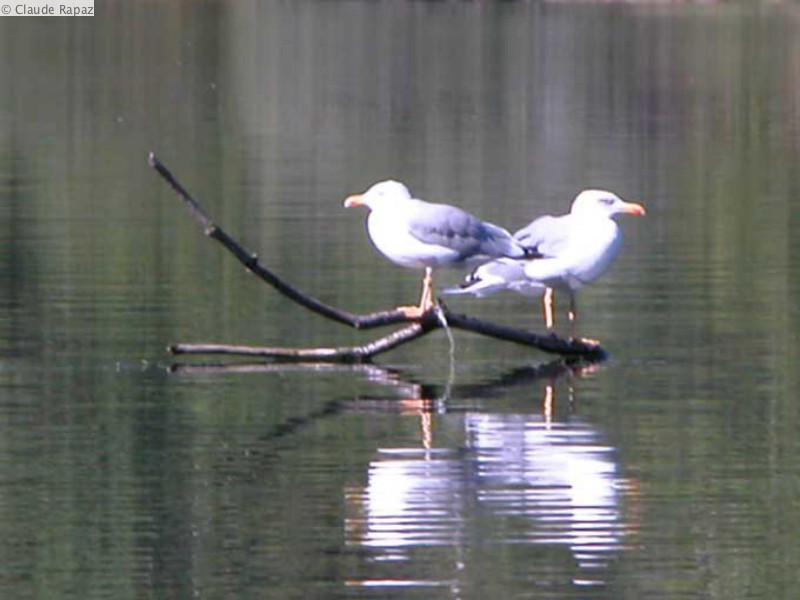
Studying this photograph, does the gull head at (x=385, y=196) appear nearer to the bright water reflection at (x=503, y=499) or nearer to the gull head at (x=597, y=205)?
the gull head at (x=597, y=205)

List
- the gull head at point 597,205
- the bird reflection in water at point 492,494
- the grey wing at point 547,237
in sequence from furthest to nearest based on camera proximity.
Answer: the gull head at point 597,205 → the grey wing at point 547,237 → the bird reflection in water at point 492,494

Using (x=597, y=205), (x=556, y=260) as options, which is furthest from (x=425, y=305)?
(x=597, y=205)

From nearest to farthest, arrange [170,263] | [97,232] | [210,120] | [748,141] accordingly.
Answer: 1. [170,263]
2. [97,232]
3. [748,141]
4. [210,120]

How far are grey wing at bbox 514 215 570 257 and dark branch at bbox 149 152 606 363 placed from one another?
0.50m

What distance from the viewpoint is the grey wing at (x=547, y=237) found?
51.2 feet

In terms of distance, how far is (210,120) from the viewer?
125ft

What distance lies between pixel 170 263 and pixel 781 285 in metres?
4.66

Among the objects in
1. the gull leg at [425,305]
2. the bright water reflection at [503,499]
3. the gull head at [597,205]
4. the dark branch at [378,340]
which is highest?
the gull head at [597,205]

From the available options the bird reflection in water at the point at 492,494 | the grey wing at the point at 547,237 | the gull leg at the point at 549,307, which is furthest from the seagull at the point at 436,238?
the bird reflection in water at the point at 492,494

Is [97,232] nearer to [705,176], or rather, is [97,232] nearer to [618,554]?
[705,176]

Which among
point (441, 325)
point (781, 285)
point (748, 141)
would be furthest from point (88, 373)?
point (748, 141)

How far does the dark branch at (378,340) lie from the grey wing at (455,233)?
0.41m

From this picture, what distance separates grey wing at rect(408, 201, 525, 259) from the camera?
15461 mm

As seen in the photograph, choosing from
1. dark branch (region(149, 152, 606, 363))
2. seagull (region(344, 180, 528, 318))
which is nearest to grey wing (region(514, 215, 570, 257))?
seagull (region(344, 180, 528, 318))
